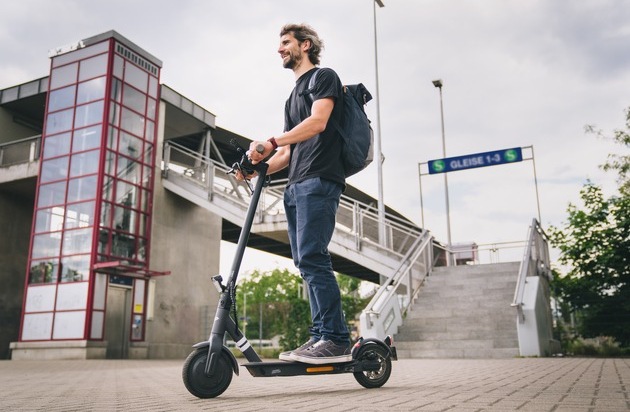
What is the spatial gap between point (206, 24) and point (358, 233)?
7361 mm

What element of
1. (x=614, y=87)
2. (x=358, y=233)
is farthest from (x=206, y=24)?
(x=614, y=87)

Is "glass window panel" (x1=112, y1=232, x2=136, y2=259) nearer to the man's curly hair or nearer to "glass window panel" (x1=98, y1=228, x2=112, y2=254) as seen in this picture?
"glass window panel" (x1=98, y1=228, x2=112, y2=254)

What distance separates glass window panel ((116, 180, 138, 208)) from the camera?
694 inches

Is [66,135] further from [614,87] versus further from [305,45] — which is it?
[614,87]

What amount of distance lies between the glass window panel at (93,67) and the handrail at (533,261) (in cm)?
1386

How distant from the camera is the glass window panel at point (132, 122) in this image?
18.1 metres

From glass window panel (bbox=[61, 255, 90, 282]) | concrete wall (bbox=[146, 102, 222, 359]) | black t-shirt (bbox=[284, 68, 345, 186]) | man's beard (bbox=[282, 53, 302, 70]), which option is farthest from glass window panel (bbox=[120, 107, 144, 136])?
black t-shirt (bbox=[284, 68, 345, 186])

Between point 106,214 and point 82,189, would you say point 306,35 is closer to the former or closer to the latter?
point 106,214

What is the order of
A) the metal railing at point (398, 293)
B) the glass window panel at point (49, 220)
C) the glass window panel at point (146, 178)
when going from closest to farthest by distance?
the metal railing at point (398, 293)
the glass window panel at point (49, 220)
the glass window panel at point (146, 178)

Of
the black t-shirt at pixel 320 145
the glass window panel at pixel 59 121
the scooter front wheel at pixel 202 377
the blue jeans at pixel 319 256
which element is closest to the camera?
the scooter front wheel at pixel 202 377

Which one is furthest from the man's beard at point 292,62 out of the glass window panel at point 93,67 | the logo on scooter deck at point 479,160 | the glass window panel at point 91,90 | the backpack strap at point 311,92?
the glass window panel at point 93,67

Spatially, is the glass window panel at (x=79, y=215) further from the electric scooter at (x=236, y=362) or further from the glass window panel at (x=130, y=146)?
the electric scooter at (x=236, y=362)

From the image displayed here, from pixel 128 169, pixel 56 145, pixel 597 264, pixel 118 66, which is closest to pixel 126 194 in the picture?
pixel 128 169

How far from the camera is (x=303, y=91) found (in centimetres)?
360
